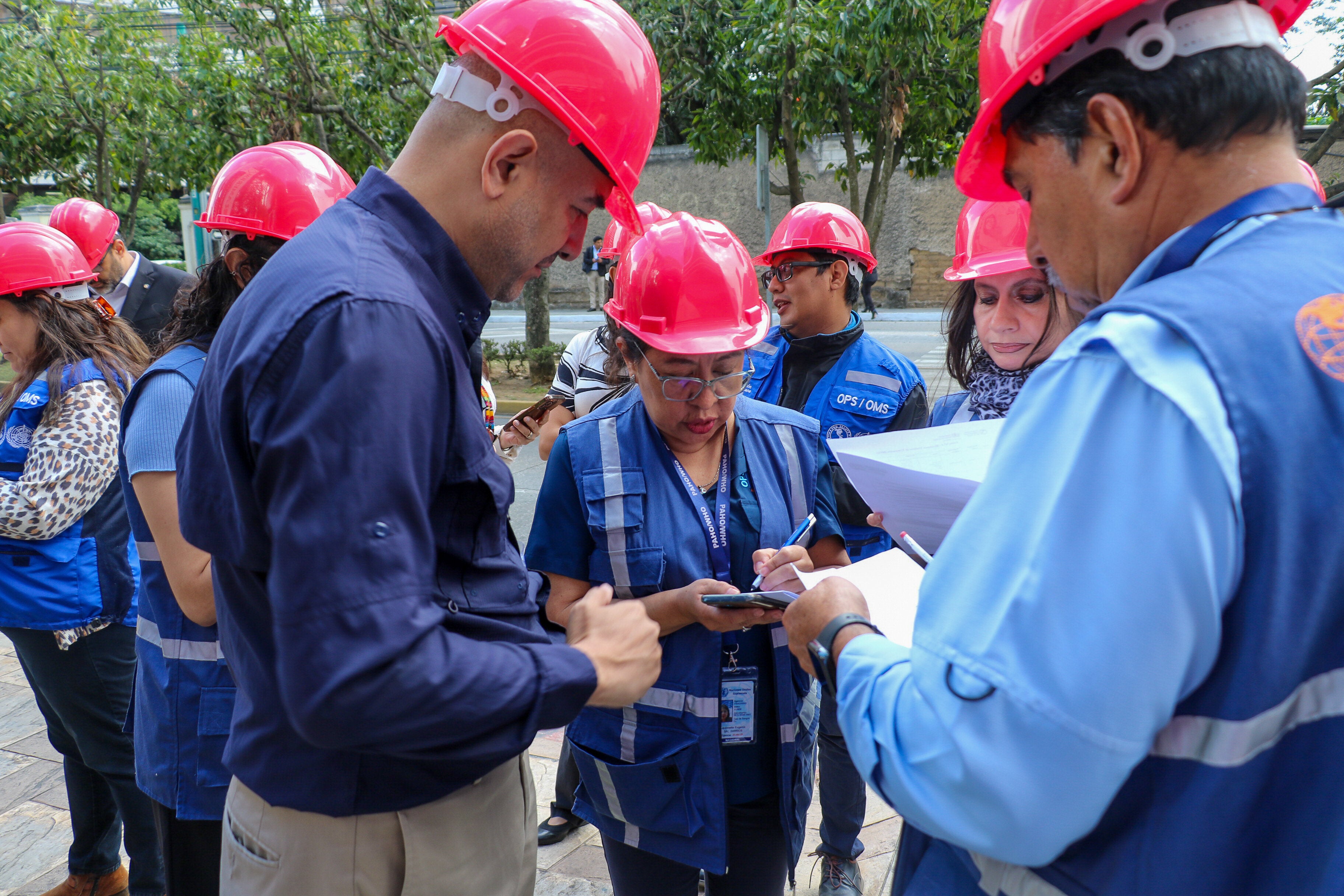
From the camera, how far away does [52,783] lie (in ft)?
12.0

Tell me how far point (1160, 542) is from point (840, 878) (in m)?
2.57

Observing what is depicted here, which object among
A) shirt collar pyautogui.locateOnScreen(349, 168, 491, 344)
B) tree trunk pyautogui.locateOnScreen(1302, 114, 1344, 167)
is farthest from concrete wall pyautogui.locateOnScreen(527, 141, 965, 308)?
shirt collar pyautogui.locateOnScreen(349, 168, 491, 344)

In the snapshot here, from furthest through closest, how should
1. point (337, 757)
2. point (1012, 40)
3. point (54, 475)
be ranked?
point (54, 475) → point (337, 757) → point (1012, 40)

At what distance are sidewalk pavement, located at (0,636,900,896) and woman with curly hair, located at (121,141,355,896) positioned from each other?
1.02 meters

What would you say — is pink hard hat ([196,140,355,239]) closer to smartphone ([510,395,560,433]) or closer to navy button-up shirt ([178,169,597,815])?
navy button-up shirt ([178,169,597,815])

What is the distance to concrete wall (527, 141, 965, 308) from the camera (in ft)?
70.7

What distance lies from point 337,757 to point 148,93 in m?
15.2

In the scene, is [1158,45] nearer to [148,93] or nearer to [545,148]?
[545,148]

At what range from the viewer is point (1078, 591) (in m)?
0.79

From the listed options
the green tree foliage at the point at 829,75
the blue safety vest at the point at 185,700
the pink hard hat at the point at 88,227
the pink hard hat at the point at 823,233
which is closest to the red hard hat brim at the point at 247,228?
the blue safety vest at the point at 185,700

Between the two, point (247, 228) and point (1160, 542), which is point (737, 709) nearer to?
point (1160, 542)

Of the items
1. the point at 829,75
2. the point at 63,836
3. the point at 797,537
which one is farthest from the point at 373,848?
the point at 829,75

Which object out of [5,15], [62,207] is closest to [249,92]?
[62,207]

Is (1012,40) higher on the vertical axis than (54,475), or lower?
higher
